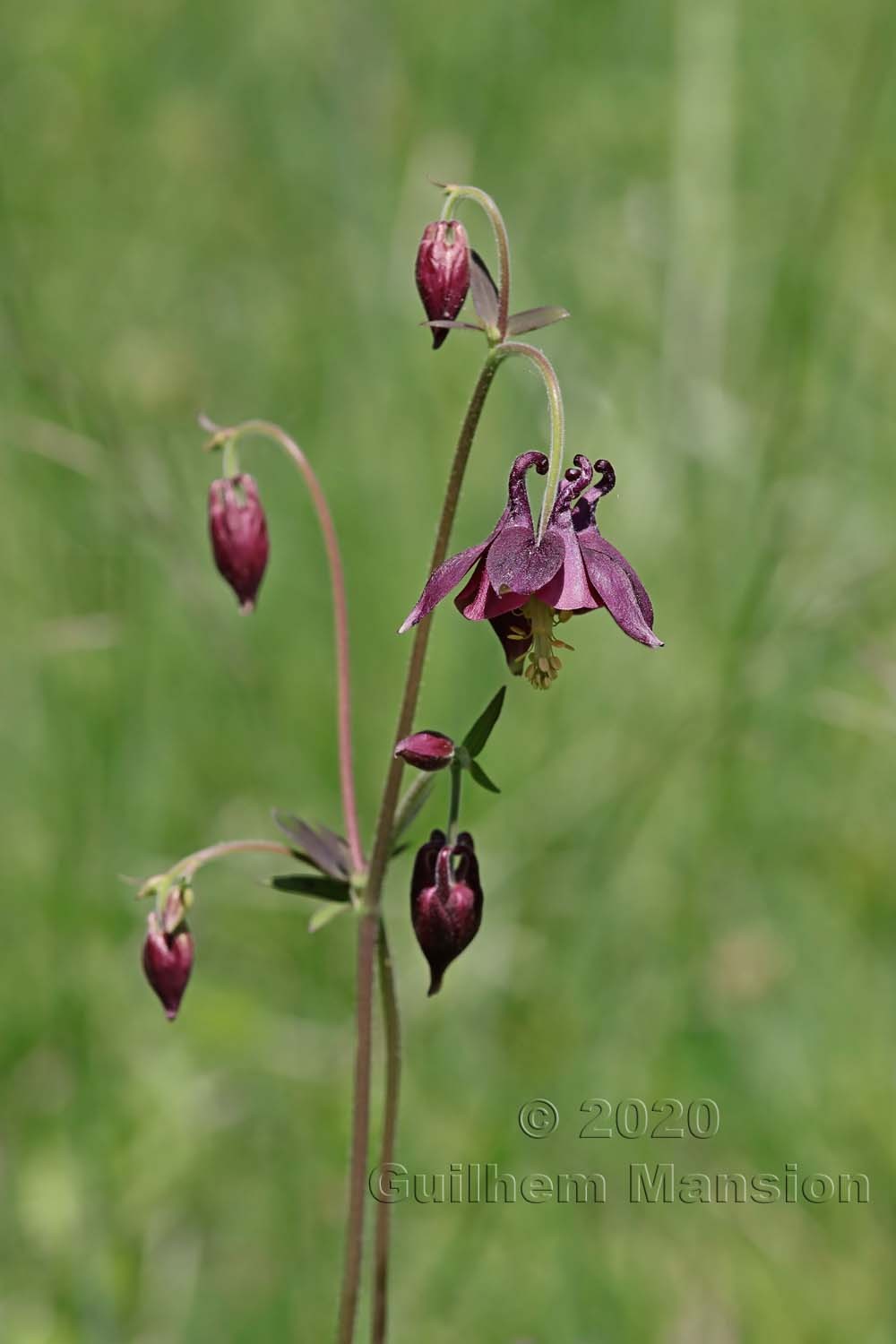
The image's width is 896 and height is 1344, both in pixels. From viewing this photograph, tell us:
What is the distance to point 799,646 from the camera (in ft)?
13.4

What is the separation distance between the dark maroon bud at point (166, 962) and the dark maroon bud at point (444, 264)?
3.38 feet

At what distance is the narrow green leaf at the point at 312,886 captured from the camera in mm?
2467

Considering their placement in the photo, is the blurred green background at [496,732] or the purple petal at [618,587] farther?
the blurred green background at [496,732]

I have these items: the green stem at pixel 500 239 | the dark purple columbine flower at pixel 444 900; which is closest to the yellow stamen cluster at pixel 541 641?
the dark purple columbine flower at pixel 444 900

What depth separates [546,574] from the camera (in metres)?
2.08

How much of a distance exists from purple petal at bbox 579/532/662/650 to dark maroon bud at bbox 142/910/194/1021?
91 cm

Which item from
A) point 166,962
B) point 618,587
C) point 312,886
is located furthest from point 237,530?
point 618,587

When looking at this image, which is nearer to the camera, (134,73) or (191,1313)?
(191,1313)

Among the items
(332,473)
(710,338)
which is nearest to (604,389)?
(710,338)

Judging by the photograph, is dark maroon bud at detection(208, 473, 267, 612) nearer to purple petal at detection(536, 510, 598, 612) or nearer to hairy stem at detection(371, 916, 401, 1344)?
hairy stem at detection(371, 916, 401, 1344)

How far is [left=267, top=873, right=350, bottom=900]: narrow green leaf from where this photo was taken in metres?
2.47

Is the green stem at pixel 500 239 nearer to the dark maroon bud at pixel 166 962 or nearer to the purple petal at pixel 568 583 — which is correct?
the purple petal at pixel 568 583

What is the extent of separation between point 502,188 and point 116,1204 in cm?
430

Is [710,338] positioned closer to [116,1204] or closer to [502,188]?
[502,188]
